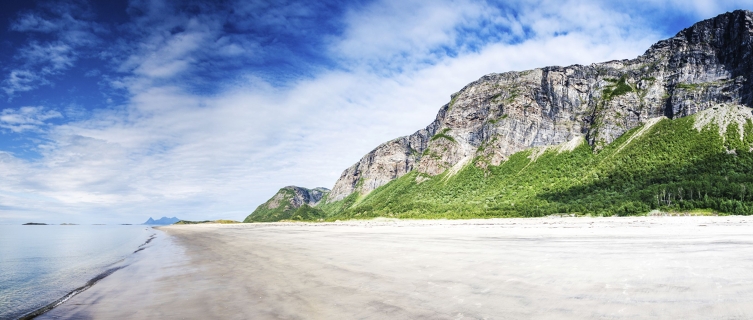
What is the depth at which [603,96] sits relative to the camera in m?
154

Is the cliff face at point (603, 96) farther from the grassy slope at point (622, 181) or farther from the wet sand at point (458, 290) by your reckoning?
the wet sand at point (458, 290)

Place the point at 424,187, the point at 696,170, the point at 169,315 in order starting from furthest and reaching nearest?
the point at 424,187 → the point at 696,170 → the point at 169,315

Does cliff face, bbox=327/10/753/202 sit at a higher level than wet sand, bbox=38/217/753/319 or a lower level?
higher

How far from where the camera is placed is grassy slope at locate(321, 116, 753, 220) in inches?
2736

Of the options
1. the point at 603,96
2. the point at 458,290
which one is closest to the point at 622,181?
the point at 603,96

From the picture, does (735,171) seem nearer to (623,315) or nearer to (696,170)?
(696,170)

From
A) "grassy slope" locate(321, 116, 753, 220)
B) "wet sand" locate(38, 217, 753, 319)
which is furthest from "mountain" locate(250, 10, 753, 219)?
"wet sand" locate(38, 217, 753, 319)

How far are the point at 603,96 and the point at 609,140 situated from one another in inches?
1356

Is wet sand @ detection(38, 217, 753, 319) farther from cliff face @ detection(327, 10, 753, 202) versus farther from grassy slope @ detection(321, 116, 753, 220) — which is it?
cliff face @ detection(327, 10, 753, 202)

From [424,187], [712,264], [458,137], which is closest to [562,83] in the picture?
[458,137]

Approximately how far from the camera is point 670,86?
442ft

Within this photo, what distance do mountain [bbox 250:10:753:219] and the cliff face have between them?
0.47 metres

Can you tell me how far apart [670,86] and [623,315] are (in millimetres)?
176232

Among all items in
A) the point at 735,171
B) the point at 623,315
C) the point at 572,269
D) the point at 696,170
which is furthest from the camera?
the point at 696,170
